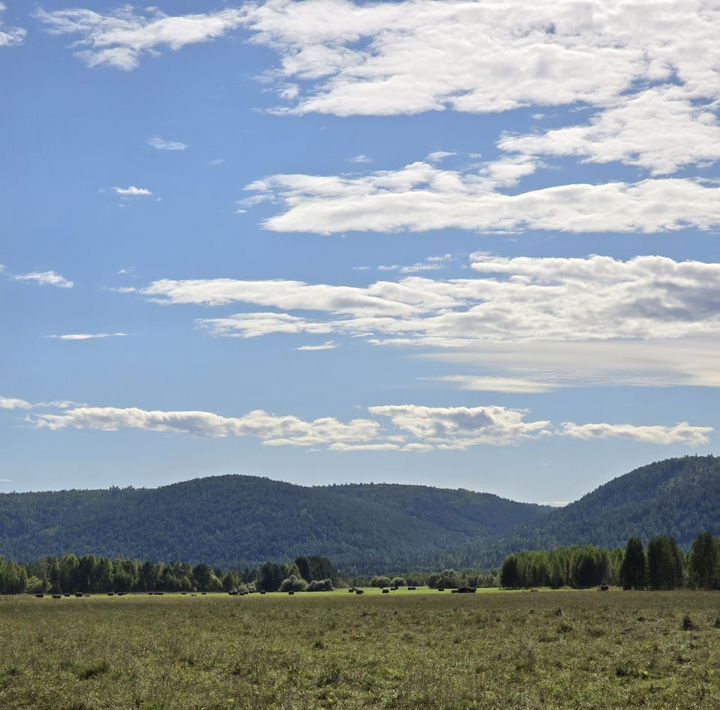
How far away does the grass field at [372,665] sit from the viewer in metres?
28.1

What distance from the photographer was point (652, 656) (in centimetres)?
3641

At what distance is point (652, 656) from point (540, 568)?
14847 cm

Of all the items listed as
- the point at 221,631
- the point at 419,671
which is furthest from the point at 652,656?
the point at 221,631

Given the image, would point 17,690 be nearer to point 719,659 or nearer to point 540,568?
point 719,659

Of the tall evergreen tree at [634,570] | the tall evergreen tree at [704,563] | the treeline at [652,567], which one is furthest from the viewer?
the tall evergreen tree at [634,570]

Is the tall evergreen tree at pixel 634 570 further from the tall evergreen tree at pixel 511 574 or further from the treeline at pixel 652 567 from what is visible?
the tall evergreen tree at pixel 511 574

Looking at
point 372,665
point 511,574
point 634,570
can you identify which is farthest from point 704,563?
point 372,665

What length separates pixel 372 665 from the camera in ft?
117

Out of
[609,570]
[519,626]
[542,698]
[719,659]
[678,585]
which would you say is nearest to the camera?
[542,698]

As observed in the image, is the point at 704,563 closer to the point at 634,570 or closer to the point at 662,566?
the point at 662,566

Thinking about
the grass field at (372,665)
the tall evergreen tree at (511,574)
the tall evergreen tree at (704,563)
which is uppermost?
the grass field at (372,665)

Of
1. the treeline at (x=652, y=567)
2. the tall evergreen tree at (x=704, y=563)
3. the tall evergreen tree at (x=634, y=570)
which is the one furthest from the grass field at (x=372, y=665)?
the tall evergreen tree at (x=634, y=570)

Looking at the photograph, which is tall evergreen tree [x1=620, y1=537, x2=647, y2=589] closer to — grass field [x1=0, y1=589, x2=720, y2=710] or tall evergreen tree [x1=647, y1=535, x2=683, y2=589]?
tall evergreen tree [x1=647, y1=535, x2=683, y2=589]

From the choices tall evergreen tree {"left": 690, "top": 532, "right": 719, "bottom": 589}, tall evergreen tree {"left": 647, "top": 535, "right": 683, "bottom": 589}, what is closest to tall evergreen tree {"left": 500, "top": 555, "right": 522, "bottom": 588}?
tall evergreen tree {"left": 647, "top": 535, "right": 683, "bottom": 589}
